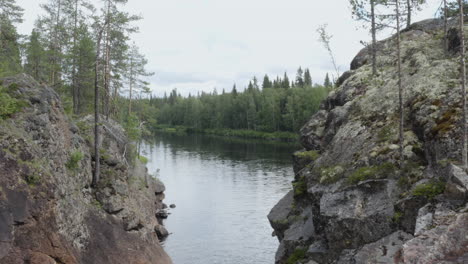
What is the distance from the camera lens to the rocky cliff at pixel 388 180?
13945mm

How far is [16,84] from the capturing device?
929 inches

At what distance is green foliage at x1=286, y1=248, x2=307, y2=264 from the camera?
19.6 m

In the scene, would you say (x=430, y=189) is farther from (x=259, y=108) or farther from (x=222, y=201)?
(x=259, y=108)

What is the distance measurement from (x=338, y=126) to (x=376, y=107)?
123 inches

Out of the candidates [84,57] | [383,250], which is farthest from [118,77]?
[383,250]

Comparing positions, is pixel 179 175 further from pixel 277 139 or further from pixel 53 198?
pixel 277 139

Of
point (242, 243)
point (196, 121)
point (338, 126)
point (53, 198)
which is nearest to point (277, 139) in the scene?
point (196, 121)

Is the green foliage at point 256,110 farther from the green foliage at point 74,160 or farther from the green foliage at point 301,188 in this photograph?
the green foliage at point 301,188

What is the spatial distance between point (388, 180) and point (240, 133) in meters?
120

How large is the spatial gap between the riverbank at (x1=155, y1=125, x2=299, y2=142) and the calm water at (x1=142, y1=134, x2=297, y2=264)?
30126mm

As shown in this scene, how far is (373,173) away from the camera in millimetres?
18406

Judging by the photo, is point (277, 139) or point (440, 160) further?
point (277, 139)

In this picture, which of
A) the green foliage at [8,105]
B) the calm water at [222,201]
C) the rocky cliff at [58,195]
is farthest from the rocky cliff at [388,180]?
the green foliage at [8,105]

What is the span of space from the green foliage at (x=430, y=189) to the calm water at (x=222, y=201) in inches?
700
